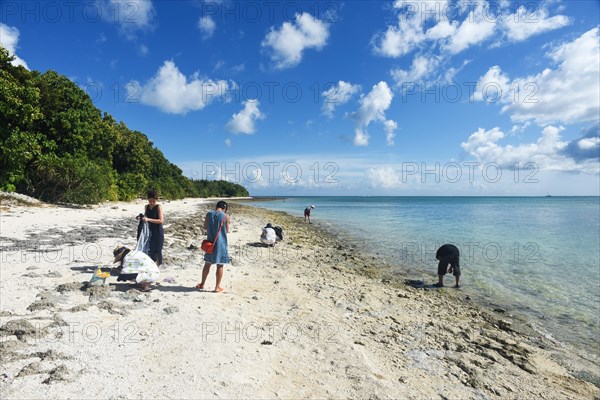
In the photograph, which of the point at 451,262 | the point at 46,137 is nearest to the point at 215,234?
the point at 451,262

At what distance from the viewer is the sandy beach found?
396 centimetres

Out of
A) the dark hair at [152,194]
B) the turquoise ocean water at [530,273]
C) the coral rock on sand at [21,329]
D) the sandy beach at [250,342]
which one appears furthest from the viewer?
the turquoise ocean water at [530,273]

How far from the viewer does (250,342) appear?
517 centimetres

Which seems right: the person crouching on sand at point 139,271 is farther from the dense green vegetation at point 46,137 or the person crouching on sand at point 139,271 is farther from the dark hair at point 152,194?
the dense green vegetation at point 46,137

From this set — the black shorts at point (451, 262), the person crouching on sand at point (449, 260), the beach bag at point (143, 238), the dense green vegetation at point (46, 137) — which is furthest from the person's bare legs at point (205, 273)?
the dense green vegetation at point (46, 137)

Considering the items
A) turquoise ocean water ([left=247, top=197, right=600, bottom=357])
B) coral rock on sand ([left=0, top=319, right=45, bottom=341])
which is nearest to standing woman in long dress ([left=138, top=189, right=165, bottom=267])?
coral rock on sand ([left=0, top=319, right=45, bottom=341])

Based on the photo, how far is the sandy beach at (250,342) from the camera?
3965mm

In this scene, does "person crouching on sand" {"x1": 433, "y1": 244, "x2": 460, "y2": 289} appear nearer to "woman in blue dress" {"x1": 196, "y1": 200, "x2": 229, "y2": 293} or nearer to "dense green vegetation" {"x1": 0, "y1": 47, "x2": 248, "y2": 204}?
"woman in blue dress" {"x1": 196, "y1": 200, "x2": 229, "y2": 293}

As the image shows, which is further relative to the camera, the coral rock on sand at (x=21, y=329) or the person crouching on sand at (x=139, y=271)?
the person crouching on sand at (x=139, y=271)

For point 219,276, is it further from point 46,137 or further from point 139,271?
point 46,137

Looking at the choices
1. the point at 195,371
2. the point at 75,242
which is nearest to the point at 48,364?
the point at 195,371

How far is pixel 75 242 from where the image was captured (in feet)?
36.0

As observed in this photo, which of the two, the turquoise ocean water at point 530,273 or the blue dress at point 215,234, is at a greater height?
the blue dress at point 215,234

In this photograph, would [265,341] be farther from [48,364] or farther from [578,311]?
[578,311]
